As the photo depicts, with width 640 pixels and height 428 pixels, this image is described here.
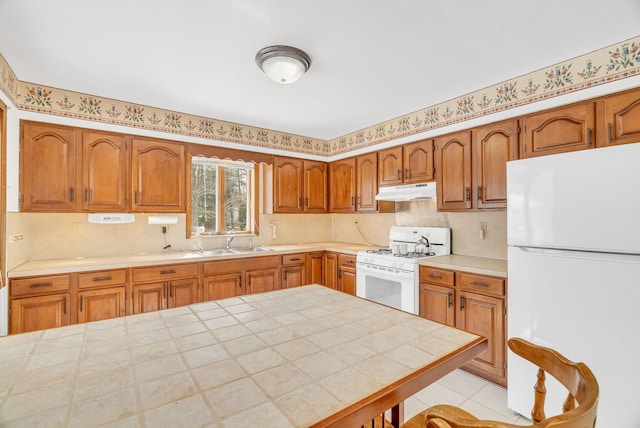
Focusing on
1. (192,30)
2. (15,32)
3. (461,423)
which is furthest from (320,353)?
(15,32)

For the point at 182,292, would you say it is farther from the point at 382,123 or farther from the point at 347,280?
the point at 382,123

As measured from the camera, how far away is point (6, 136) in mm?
2191

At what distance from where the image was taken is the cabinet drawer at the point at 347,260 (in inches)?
139

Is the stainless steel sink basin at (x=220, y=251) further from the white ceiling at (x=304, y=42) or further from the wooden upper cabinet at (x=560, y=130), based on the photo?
the wooden upper cabinet at (x=560, y=130)

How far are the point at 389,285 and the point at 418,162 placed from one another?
1335mm

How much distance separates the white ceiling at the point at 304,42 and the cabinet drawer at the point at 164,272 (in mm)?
1617

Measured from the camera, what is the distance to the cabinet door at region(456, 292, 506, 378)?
7.40 feet

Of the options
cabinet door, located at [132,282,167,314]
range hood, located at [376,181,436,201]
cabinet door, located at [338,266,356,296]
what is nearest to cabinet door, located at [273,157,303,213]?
cabinet door, located at [338,266,356,296]

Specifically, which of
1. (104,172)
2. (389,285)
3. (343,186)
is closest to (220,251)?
(104,172)

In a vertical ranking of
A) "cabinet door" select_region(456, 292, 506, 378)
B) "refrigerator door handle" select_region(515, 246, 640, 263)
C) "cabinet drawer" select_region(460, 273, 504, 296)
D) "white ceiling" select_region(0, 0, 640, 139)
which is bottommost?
"cabinet door" select_region(456, 292, 506, 378)

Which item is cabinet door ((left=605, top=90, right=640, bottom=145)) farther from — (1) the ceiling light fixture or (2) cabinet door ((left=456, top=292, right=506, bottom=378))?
(1) the ceiling light fixture

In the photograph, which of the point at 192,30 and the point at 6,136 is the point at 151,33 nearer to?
the point at 192,30

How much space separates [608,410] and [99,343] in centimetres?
243

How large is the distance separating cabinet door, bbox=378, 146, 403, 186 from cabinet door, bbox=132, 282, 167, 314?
2.60 m
